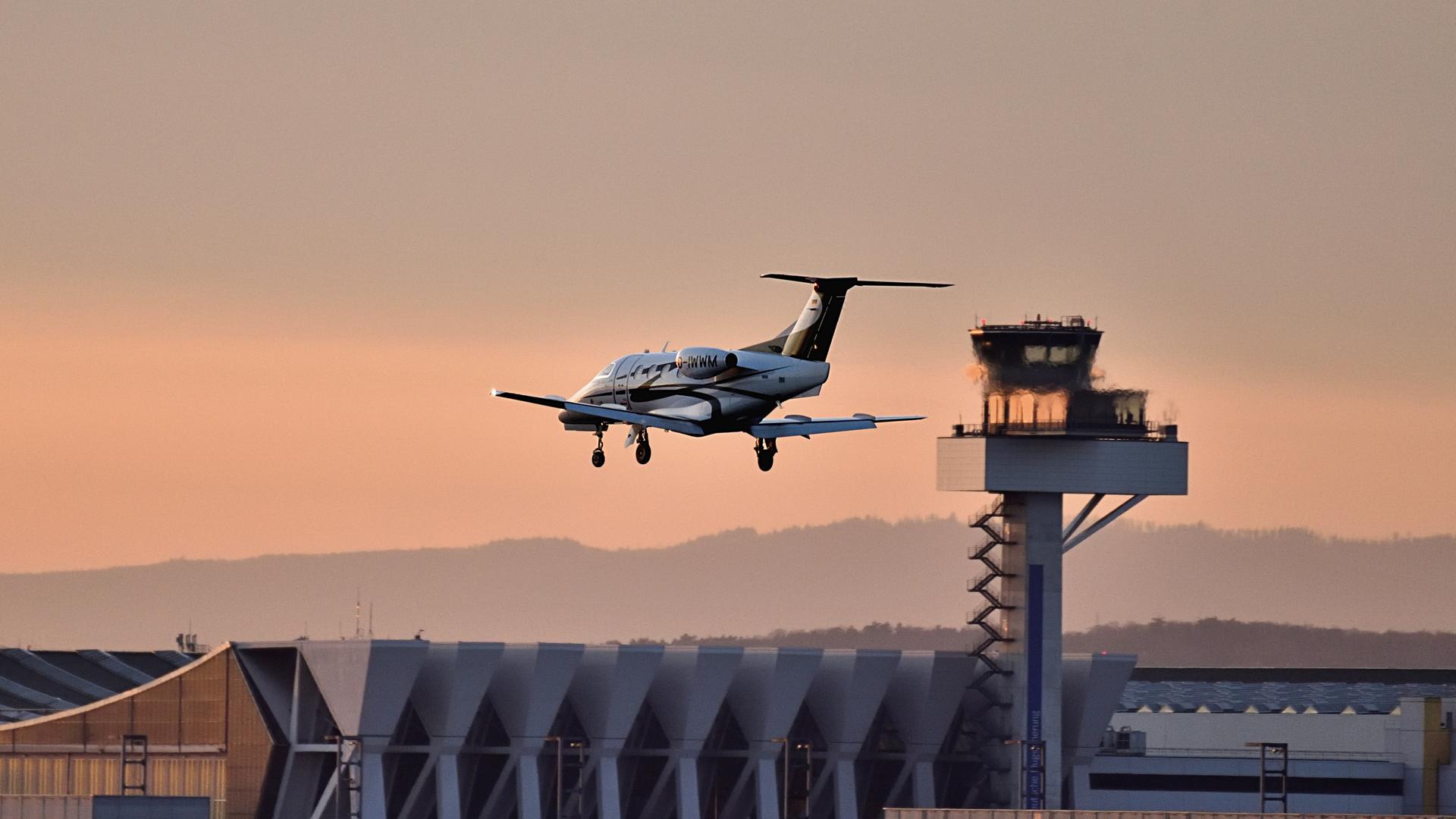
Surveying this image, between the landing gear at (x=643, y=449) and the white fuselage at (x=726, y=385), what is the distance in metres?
1.14

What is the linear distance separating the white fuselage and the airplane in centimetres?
3

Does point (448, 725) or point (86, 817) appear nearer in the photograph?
point (86, 817)

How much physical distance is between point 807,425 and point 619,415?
7.69 metres

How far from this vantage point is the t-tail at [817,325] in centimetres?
11369

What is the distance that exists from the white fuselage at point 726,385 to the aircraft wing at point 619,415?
46cm

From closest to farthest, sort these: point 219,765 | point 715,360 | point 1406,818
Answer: point 715,360 → point 1406,818 → point 219,765

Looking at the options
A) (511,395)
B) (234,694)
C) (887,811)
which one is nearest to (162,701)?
(234,694)

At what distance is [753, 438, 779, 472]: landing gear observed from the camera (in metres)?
110

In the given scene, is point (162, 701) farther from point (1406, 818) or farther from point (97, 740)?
point (1406, 818)

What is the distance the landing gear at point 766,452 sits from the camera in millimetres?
110188

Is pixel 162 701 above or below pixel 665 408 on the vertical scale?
below

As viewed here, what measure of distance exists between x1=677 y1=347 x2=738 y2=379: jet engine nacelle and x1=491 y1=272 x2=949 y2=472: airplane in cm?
3

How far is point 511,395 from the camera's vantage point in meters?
111

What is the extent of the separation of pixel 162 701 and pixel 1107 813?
81.2 meters
